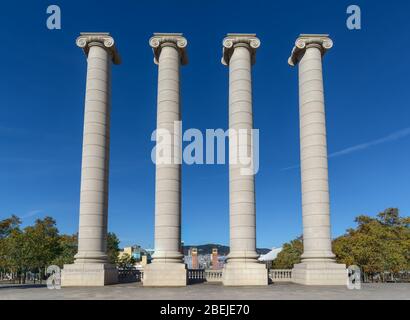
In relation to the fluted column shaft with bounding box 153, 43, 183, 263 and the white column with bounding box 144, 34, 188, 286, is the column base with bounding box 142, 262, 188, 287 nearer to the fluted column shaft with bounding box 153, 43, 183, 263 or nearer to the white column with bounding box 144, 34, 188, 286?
the white column with bounding box 144, 34, 188, 286

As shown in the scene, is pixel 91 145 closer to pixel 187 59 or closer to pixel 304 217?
pixel 187 59

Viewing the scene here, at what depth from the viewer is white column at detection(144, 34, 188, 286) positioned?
225 ft

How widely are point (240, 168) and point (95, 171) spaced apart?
26.3m

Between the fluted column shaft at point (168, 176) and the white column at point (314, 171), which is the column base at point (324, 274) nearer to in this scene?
the white column at point (314, 171)

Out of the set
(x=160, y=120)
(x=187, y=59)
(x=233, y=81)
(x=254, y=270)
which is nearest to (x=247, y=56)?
(x=233, y=81)

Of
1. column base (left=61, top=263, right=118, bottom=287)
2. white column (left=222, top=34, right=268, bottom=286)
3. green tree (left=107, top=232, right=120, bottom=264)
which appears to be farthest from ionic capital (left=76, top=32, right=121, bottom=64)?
green tree (left=107, top=232, right=120, bottom=264)

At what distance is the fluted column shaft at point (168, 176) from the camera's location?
7050cm

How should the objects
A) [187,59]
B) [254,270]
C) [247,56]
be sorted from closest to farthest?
[254,270] → [247,56] → [187,59]

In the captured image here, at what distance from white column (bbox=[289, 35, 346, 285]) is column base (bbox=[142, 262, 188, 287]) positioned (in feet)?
69.9

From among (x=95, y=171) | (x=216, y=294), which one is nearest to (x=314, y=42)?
(x=95, y=171)

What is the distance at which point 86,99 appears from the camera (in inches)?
3022

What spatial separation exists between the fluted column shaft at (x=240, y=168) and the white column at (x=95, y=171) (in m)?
23.2

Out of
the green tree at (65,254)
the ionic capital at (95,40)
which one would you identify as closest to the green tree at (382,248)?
the ionic capital at (95,40)

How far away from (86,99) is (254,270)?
4405cm
